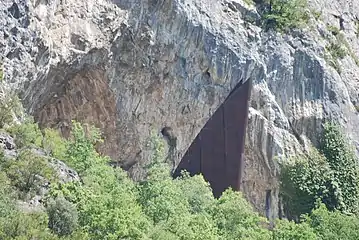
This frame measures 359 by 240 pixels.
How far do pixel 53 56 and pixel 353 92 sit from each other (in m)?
15.2

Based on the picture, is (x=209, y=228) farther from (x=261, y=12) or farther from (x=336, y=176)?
(x=261, y=12)

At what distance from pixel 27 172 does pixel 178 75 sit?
12.3 m

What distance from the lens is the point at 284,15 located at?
36.2m

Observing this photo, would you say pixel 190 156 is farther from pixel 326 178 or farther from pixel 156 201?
pixel 156 201

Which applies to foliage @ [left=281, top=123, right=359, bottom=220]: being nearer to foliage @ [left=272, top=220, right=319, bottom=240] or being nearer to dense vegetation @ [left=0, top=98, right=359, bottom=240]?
dense vegetation @ [left=0, top=98, right=359, bottom=240]

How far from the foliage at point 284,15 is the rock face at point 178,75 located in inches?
20.9

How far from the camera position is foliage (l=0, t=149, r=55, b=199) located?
21.4 metres

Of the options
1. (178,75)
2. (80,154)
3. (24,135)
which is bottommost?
(24,135)

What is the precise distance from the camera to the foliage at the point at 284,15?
3572 cm

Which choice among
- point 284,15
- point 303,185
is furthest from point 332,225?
point 284,15

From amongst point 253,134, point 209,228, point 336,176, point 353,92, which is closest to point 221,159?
point 253,134

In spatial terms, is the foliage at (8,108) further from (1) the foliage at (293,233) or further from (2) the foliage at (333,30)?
(2) the foliage at (333,30)

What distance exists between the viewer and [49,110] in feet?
100

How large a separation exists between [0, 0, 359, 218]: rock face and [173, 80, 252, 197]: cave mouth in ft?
1.07
